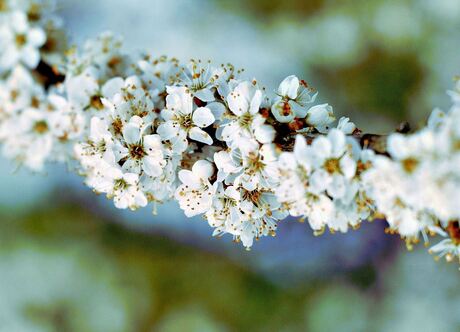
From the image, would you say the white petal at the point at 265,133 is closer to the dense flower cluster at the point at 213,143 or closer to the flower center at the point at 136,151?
the dense flower cluster at the point at 213,143

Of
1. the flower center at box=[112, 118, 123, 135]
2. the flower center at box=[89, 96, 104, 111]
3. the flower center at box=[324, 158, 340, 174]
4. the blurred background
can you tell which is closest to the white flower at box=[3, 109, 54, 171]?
the flower center at box=[89, 96, 104, 111]

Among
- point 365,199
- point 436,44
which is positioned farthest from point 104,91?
point 436,44

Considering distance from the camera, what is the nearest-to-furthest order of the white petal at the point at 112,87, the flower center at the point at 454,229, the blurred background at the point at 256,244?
the flower center at the point at 454,229 < the white petal at the point at 112,87 < the blurred background at the point at 256,244

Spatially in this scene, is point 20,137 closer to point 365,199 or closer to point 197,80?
point 197,80

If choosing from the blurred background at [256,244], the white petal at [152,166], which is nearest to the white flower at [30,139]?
the white petal at [152,166]

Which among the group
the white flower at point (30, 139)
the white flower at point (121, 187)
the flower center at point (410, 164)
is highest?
the white flower at point (30, 139)

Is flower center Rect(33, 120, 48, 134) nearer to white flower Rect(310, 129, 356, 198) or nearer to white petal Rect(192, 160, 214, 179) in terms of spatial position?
white petal Rect(192, 160, 214, 179)

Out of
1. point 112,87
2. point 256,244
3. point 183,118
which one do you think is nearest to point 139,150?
point 183,118
